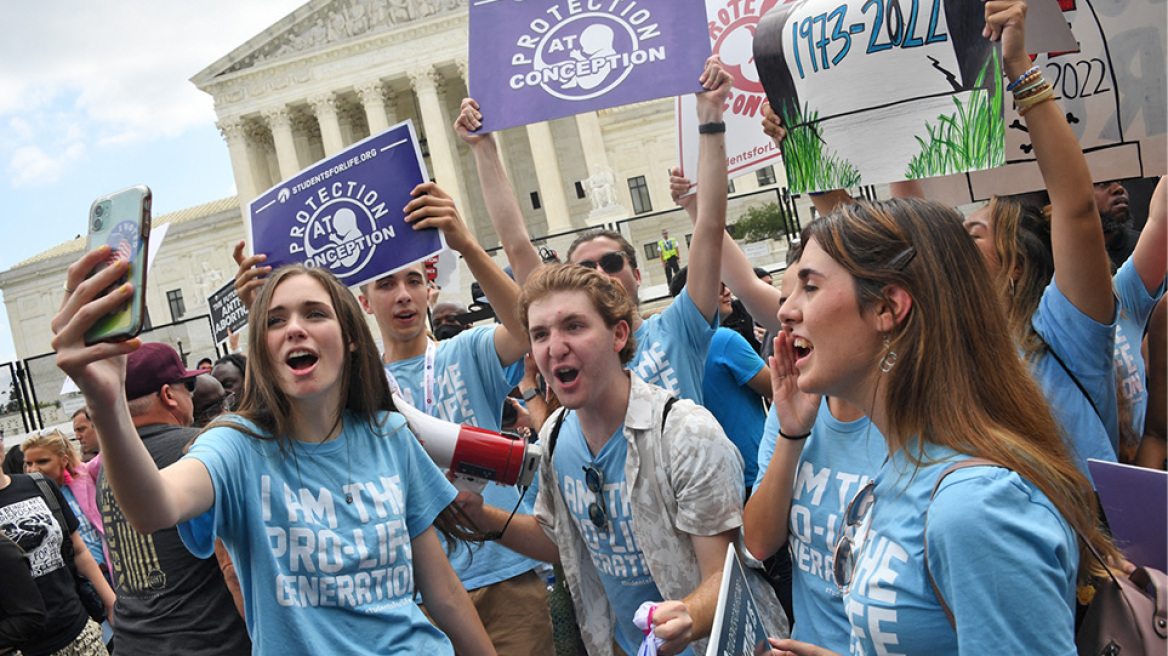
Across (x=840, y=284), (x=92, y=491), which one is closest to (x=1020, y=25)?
(x=840, y=284)

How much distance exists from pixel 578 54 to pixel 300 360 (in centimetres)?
167

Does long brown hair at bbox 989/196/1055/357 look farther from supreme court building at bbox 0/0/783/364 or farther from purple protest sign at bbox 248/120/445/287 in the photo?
supreme court building at bbox 0/0/783/364

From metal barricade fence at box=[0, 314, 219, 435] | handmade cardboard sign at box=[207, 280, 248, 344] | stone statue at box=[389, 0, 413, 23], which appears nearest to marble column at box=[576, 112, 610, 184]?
stone statue at box=[389, 0, 413, 23]

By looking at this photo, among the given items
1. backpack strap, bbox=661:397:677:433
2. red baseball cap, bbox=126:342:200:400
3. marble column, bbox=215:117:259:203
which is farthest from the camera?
marble column, bbox=215:117:259:203

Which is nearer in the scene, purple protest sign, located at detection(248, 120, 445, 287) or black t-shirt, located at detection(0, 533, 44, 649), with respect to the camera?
purple protest sign, located at detection(248, 120, 445, 287)

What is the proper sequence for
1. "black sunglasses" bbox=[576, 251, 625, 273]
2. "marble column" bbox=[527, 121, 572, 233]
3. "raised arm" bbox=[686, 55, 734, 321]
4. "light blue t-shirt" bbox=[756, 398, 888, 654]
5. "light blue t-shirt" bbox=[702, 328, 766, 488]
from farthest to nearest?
"marble column" bbox=[527, 121, 572, 233] < "black sunglasses" bbox=[576, 251, 625, 273] < "light blue t-shirt" bbox=[702, 328, 766, 488] < "raised arm" bbox=[686, 55, 734, 321] < "light blue t-shirt" bbox=[756, 398, 888, 654]

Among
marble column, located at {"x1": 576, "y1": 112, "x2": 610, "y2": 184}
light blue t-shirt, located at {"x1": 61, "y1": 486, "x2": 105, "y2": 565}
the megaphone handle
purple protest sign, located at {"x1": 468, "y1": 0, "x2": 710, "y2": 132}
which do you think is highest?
marble column, located at {"x1": 576, "y1": 112, "x2": 610, "y2": 184}

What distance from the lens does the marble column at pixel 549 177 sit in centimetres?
4533

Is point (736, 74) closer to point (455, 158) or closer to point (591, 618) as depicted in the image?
point (591, 618)

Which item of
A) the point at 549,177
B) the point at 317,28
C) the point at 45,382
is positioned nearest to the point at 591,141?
the point at 549,177

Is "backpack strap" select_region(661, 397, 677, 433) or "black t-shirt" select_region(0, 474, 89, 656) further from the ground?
"backpack strap" select_region(661, 397, 677, 433)

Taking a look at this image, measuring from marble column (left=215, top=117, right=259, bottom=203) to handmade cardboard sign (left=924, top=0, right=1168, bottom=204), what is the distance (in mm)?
48815

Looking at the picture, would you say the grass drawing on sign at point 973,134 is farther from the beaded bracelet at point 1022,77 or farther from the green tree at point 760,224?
the green tree at point 760,224

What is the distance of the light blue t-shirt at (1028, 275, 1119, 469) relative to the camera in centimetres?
251
